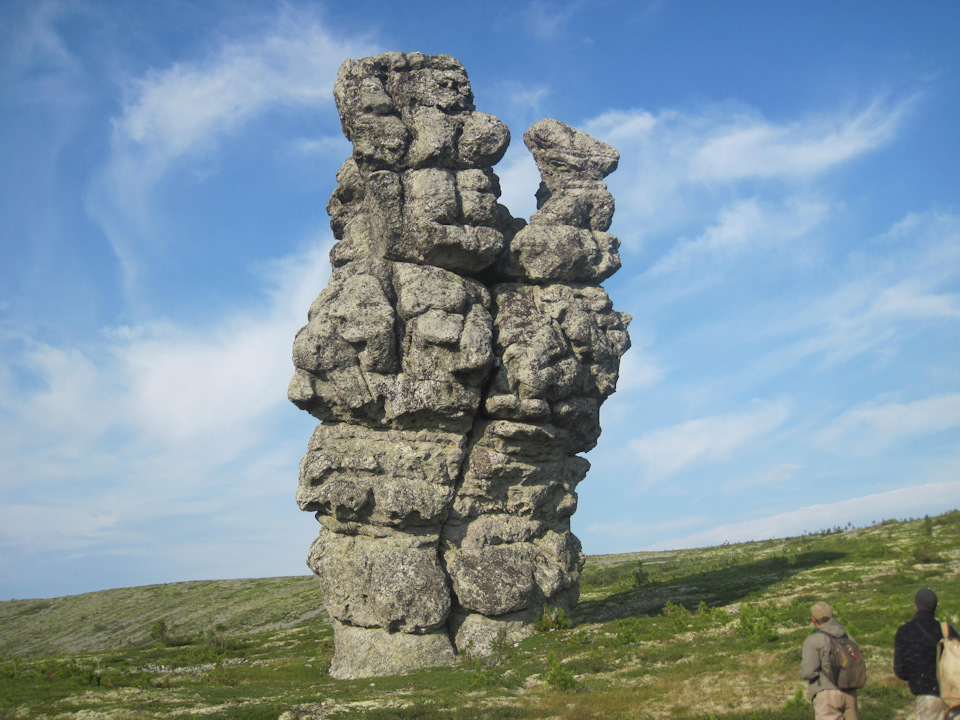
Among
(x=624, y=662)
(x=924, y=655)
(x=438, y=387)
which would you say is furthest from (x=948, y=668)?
(x=438, y=387)

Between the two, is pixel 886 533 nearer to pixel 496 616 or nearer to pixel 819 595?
pixel 819 595

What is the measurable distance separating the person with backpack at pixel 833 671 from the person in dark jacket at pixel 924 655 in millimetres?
735

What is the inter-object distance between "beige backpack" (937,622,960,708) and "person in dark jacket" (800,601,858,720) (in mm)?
1432

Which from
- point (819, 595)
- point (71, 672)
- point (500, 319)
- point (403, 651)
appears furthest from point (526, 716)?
point (71, 672)

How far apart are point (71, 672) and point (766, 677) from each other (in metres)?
28.3

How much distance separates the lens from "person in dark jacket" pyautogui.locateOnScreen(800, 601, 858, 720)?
12.5 m

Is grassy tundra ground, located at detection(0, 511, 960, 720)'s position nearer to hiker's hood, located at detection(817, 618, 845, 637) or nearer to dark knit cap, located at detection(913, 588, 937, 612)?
hiker's hood, located at detection(817, 618, 845, 637)

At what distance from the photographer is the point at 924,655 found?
39.2ft

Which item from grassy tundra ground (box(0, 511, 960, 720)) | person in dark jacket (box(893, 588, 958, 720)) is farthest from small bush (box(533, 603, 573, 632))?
person in dark jacket (box(893, 588, 958, 720))

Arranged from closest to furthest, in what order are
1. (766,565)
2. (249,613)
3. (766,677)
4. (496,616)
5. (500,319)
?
(766,677)
(496,616)
(500,319)
(766,565)
(249,613)

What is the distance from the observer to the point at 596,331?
3575 cm

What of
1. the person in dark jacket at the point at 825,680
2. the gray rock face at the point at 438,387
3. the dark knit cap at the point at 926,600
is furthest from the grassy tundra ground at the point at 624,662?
the dark knit cap at the point at 926,600

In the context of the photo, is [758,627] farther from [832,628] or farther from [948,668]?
[948,668]

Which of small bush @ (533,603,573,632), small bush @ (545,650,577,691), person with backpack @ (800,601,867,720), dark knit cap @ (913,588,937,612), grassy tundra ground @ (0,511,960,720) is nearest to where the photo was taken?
dark knit cap @ (913,588,937,612)
